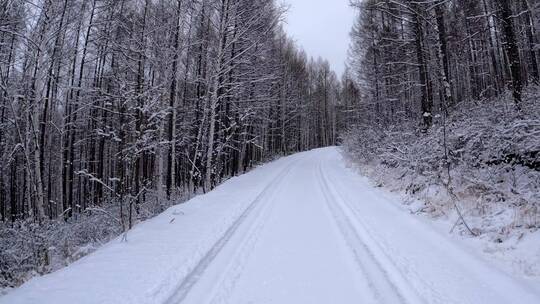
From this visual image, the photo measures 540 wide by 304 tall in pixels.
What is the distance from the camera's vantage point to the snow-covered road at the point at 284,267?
420cm

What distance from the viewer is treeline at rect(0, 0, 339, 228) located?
950cm

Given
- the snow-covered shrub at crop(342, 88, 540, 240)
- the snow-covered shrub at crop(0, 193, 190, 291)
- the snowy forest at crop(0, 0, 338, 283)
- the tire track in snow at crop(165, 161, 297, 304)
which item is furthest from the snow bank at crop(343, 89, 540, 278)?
the snow-covered shrub at crop(0, 193, 190, 291)

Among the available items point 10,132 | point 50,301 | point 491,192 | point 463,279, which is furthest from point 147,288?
point 10,132

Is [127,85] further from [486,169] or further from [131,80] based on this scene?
[486,169]

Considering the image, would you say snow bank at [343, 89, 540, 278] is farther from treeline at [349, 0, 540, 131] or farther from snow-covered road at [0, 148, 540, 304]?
treeline at [349, 0, 540, 131]

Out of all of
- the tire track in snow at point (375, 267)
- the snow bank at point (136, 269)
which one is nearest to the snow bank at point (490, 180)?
the tire track in snow at point (375, 267)

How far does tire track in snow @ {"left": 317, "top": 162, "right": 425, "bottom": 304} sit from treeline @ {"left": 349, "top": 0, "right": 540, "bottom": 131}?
776cm

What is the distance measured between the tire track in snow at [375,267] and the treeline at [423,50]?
25.4ft

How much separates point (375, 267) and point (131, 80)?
14337 mm

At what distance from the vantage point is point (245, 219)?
27.7ft

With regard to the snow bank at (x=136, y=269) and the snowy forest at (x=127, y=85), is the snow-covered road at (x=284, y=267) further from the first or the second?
the snowy forest at (x=127, y=85)

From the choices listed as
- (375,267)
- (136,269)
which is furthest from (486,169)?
(136,269)

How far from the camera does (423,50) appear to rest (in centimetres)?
1525

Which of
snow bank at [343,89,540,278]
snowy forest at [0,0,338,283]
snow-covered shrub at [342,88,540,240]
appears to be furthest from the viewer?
snowy forest at [0,0,338,283]
